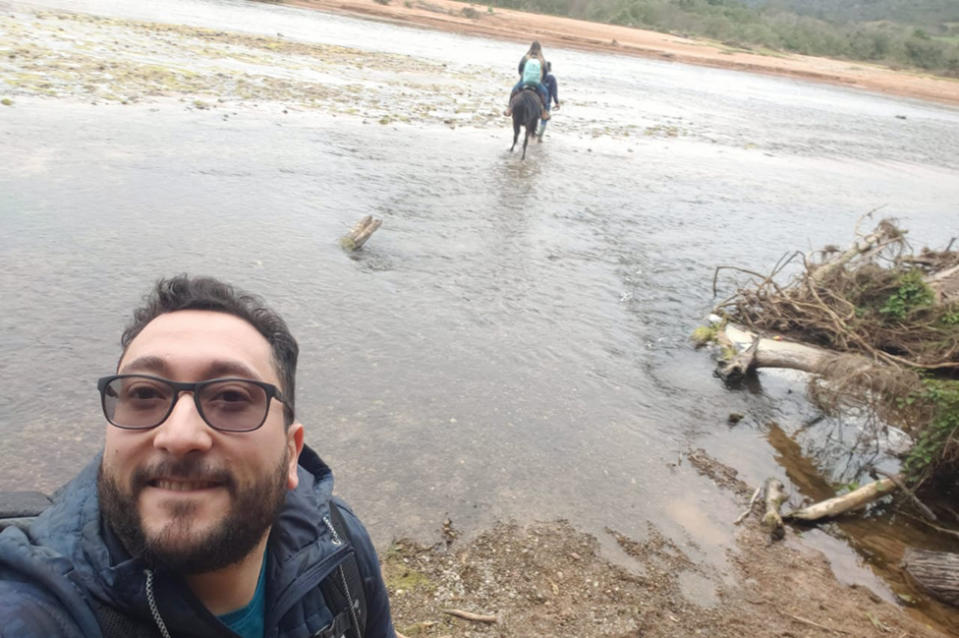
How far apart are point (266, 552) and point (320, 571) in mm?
160

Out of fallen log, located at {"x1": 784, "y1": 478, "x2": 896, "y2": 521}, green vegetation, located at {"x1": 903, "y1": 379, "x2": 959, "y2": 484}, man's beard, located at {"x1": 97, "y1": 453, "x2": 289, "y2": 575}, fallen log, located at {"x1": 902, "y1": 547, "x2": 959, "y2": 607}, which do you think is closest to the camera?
man's beard, located at {"x1": 97, "y1": 453, "x2": 289, "y2": 575}

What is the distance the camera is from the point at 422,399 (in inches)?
227

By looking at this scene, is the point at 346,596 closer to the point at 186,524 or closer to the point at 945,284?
the point at 186,524

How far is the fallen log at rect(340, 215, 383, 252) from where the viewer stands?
8.59 meters

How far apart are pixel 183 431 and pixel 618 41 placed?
52.9 meters

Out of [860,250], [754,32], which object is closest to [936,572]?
→ [860,250]

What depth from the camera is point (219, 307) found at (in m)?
2.05

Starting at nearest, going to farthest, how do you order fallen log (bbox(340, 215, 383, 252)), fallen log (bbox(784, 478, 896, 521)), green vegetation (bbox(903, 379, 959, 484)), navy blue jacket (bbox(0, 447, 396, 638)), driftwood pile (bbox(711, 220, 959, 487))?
1. navy blue jacket (bbox(0, 447, 396, 638))
2. fallen log (bbox(784, 478, 896, 521))
3. green vegetation (bbox(903, 379, 959, 484))
4. driftwood pile (bbox(711, 220, 959, 487))
5. fallen log (bbox(340, 215, 383, 252))

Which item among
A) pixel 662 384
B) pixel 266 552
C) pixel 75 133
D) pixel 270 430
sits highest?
pixel 270 430

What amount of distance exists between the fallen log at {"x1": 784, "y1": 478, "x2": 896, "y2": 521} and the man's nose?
463 centimetres

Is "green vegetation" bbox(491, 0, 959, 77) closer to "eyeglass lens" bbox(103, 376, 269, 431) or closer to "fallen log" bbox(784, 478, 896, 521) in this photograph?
"fallen log" bbox(784, 478, 896, 521)

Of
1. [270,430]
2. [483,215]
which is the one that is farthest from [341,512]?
[483,215]

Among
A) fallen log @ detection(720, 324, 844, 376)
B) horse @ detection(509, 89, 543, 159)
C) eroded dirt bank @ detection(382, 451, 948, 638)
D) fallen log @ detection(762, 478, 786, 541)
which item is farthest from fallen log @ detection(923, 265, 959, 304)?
horse @ detection(509, 89, 543, 159)

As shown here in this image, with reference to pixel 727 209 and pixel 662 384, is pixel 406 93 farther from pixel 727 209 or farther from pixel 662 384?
pixel 662 384
